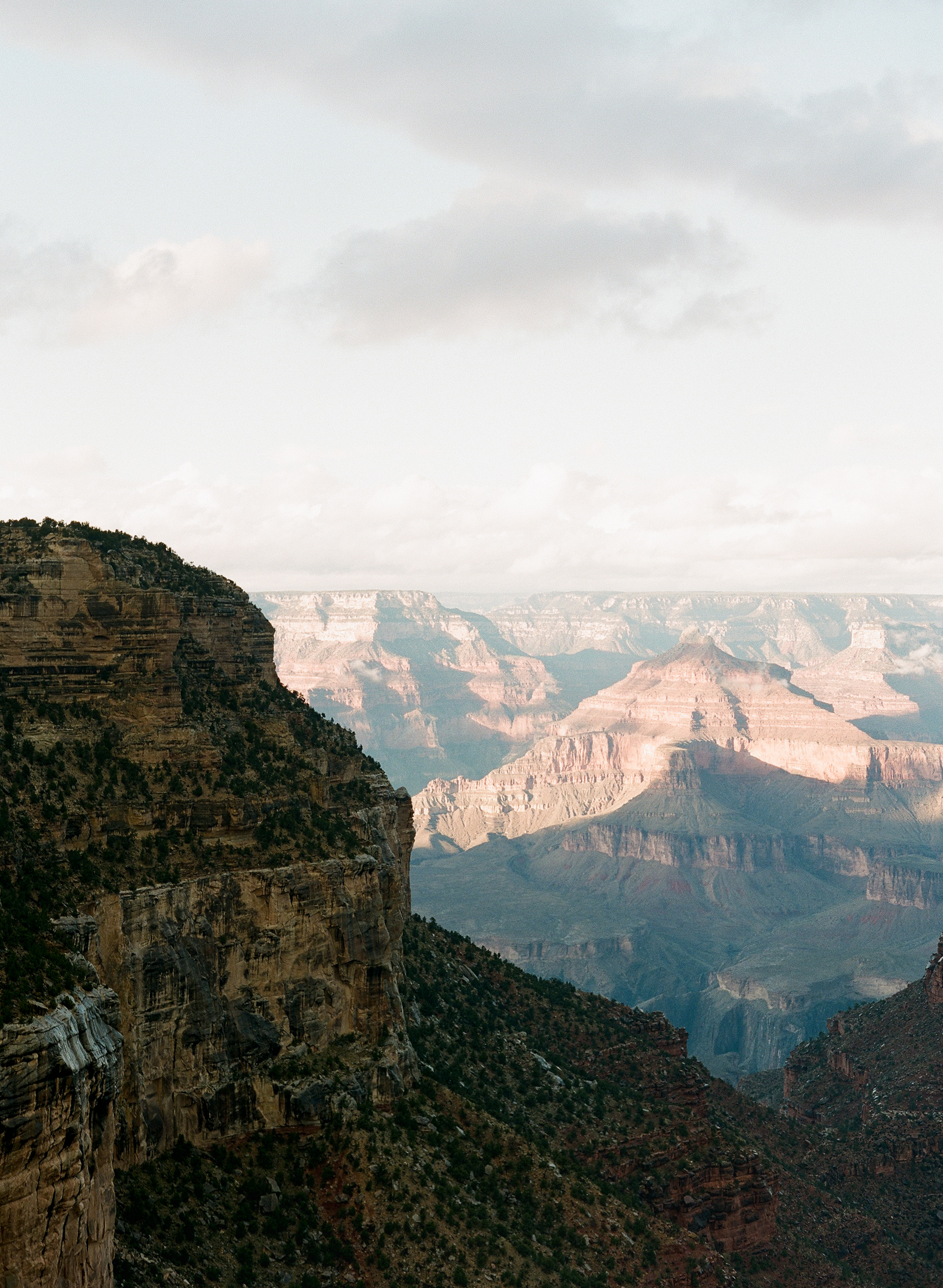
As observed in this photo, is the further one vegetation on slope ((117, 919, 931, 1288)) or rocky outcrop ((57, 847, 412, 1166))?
vegetation on slope ((117, 919, 931, 1288))

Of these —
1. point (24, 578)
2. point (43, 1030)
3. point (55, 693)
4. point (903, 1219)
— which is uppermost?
point (24, 578)

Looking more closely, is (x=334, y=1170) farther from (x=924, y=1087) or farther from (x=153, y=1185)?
(x=924, y=1087)

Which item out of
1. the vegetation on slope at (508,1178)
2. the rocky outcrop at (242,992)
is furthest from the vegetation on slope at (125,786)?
the vegetation on slope at (508,1178)

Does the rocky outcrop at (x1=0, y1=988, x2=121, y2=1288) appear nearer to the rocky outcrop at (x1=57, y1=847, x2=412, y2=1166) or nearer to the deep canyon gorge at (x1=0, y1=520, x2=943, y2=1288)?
the deep canyon gorge at (x1=0, y1=520, x2=943, y2=1288)

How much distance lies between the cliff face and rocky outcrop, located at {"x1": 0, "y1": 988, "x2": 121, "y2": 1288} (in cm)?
397

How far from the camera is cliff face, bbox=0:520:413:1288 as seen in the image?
4141 cm

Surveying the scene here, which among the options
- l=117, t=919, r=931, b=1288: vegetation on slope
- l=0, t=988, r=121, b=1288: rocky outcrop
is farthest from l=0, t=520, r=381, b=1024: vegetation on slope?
l=117, t=919, r=931, b=1288: vegetation on slope

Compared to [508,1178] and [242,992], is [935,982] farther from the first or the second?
[242,992]

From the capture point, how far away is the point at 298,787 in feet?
172

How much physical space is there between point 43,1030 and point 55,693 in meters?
20.2

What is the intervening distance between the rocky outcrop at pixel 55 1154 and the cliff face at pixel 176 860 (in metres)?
Result: 3.97

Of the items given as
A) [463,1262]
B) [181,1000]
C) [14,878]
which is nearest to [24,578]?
[14,878]

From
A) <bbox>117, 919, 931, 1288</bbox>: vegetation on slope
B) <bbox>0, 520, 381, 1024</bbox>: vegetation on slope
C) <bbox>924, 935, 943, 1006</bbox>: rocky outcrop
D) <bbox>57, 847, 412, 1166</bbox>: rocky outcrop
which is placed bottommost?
<bbox>924, 935, 943, 1006</bbox>: rocky outcrop

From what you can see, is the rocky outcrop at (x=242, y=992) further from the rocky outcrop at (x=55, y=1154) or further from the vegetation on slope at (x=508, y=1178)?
the rocky outcrop at (x=55, y=1154)
